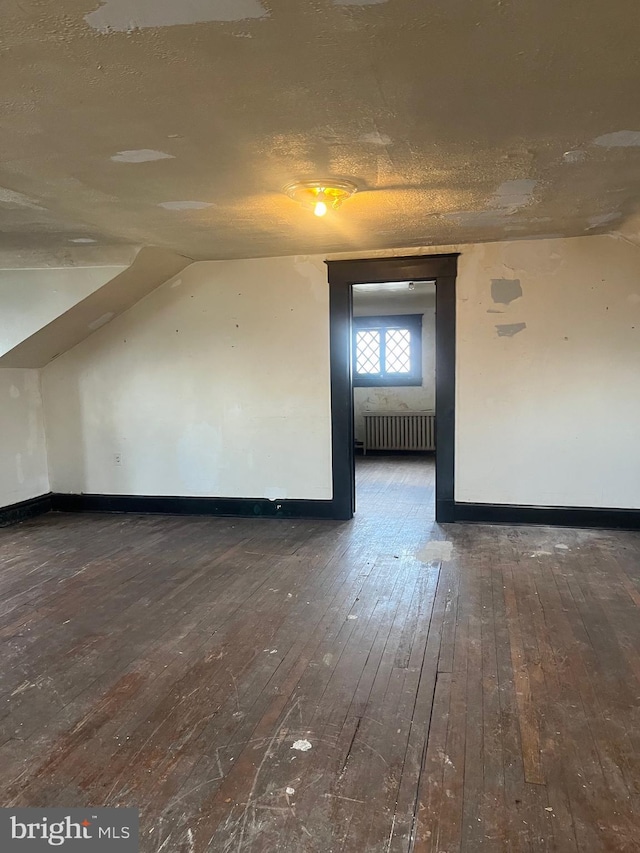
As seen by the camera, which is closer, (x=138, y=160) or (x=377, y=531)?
(x=138, y=160)

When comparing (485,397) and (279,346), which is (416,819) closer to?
(485,397)

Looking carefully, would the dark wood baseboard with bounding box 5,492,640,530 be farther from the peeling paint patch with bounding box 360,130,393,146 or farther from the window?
the window

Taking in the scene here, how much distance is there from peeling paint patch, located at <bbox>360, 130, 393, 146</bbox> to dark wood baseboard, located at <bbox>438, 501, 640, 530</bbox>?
3185 millimetres

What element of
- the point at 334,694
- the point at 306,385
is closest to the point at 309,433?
the point at 306,385

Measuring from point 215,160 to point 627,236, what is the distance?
3239 millimetres

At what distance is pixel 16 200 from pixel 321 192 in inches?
64.6

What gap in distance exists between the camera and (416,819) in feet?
5.39

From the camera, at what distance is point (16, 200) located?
9.63 feet

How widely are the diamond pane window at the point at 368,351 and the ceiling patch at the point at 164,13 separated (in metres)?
7.54

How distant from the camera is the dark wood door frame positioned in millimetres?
4609

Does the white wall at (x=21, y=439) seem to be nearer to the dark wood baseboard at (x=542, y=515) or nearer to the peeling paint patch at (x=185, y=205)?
the peeling paint patch at (x=185, y=205)

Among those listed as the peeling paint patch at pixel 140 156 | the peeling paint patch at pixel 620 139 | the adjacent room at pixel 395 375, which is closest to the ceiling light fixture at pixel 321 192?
the peeling paint patch at pixel 140 156

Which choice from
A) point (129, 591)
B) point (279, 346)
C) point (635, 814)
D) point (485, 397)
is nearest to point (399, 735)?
point (635, 814)

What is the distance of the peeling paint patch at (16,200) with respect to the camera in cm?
281
